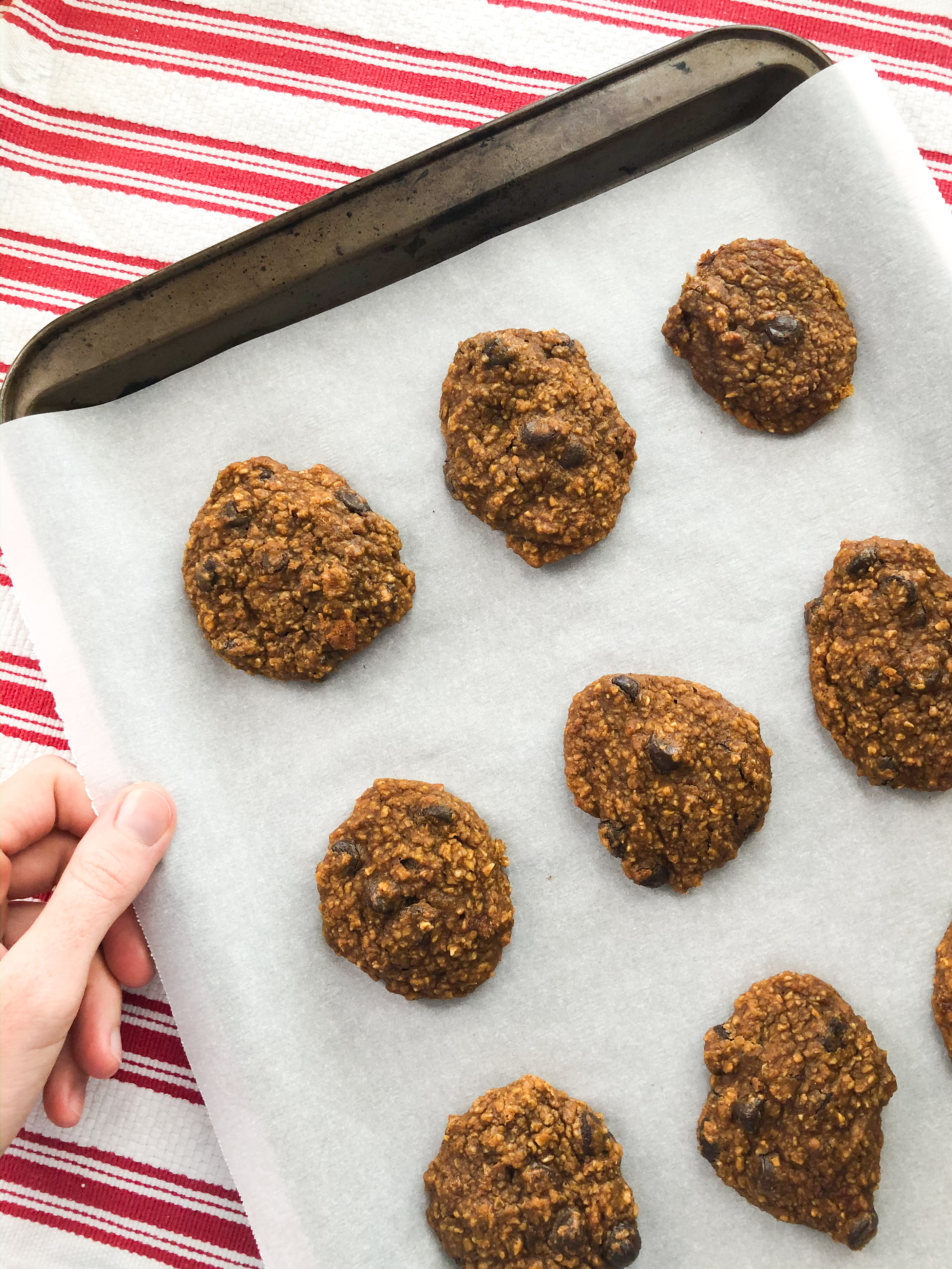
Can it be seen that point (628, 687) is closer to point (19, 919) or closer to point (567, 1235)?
point (567, 1235)

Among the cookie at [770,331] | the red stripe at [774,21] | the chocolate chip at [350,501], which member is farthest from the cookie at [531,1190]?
the red stripe at [774,21]

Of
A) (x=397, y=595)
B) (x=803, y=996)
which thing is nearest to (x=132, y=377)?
(x=397, y=595)

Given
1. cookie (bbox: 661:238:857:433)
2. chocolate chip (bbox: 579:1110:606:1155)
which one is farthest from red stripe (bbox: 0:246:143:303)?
chocolate chip (bbox: 579:1110:606:1155)

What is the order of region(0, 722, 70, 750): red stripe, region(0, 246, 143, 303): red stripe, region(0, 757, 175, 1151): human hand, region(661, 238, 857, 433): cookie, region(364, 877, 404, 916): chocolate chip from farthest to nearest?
region(0, 246, 143, 303): red stripe < region(0, 722, 70, 750): red stripe < region(661, 238, 857, 433): cookie < region(364, 877, 404, 916): chocolate chip < region(0, 757, 175, 1151): human hand

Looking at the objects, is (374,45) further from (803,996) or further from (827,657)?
(803,996)

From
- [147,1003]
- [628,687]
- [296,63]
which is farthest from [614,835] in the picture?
[296,63]

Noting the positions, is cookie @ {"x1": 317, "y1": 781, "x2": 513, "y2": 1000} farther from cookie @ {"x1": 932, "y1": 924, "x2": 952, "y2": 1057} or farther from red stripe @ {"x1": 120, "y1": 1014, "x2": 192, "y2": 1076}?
cookie @ {"x1": 932, "y1": 924, "x2": 952, "y2": 1057}

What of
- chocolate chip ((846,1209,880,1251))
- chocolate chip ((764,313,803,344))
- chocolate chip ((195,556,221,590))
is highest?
chocolate chip ((195,556,221,590))
